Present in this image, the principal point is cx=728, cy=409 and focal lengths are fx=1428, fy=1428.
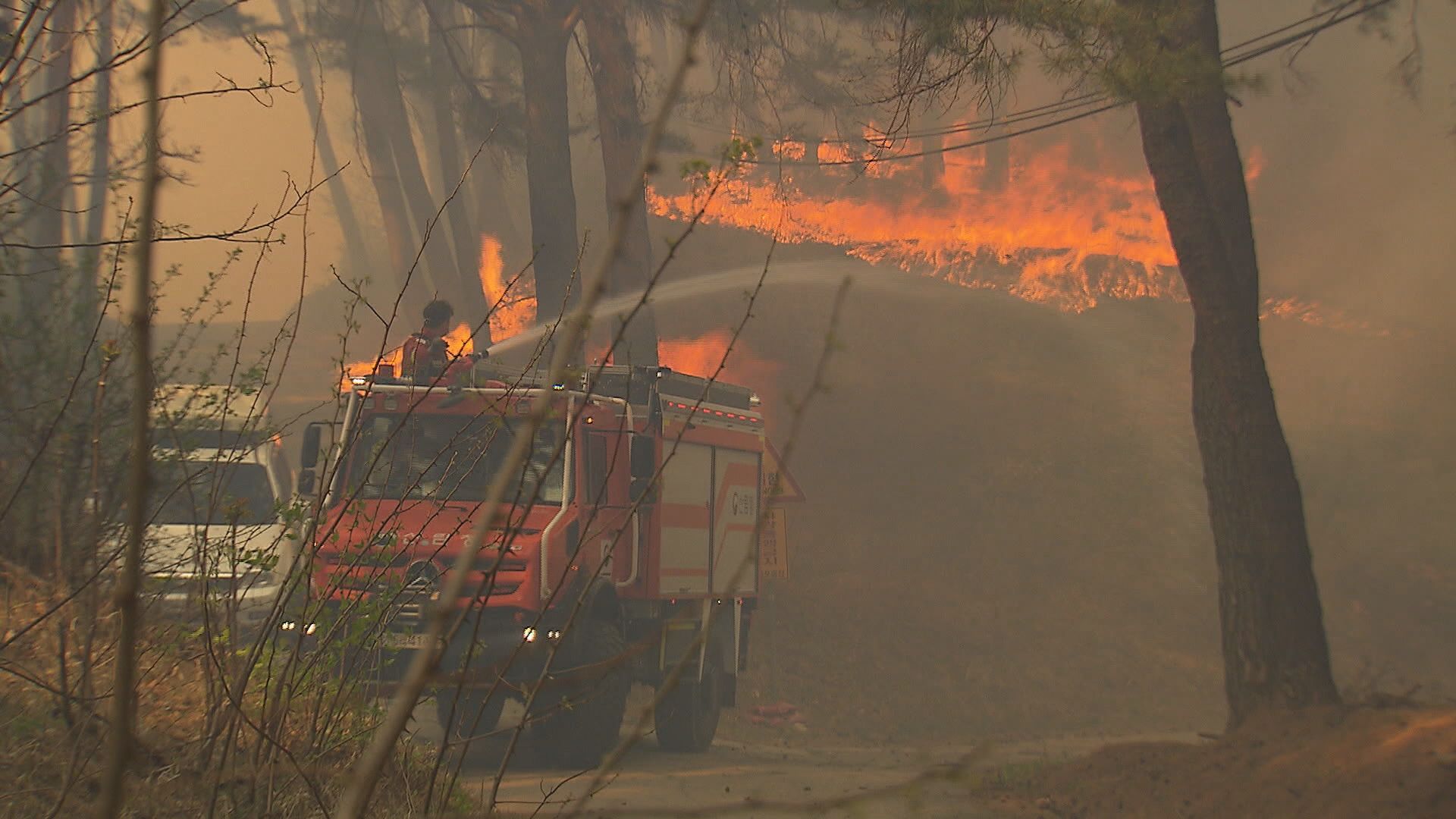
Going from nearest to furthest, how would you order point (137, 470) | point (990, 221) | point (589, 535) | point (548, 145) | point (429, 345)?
1. point (137, 470)
2. point (589, 535)
3. point (429, 345)
4. point (548, 145)
5. point (990, 221)

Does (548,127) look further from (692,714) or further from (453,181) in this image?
(453,181)

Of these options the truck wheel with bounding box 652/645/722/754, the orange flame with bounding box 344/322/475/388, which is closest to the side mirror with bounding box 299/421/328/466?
the orange flame with bounding box 344/322/475/388

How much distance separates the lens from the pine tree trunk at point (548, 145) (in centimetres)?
2009

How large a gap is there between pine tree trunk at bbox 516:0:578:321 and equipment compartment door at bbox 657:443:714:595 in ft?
24.1

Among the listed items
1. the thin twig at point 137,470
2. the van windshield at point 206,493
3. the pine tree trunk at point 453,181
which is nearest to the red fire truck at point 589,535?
the van windshield at point 206,493

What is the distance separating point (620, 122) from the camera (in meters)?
19.5

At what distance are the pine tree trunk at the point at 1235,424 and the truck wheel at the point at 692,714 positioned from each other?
448cm

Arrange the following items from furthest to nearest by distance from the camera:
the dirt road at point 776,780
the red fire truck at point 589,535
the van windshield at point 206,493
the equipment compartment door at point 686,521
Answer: the equipment compartment door at point 686,521 < the red fire truck at point 589,535 < the dirt road at point 776,780 < the van windshield at point 206,493

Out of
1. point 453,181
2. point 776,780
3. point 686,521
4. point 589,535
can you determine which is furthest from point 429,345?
point 453,181

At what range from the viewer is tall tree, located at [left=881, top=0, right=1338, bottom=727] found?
10.2 meters

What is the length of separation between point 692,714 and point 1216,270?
5.85 metres

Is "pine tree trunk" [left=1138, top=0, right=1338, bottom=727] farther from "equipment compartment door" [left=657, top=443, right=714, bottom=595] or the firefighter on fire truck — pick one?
the firefighter on fire truck

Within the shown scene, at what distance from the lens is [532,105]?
67.7 feet

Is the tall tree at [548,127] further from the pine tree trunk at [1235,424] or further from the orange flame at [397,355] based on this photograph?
the pine tree trunk at [1235,424]
